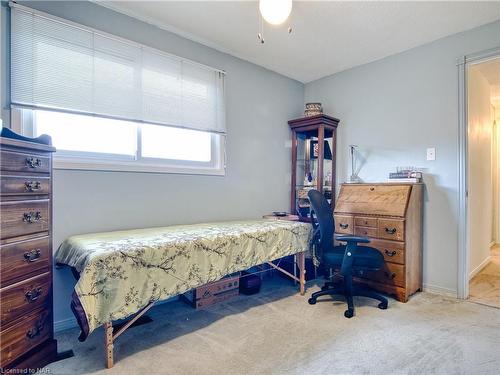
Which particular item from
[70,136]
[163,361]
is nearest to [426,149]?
[163,361]

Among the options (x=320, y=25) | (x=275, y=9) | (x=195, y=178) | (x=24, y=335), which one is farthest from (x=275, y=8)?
(x=24, y=335)

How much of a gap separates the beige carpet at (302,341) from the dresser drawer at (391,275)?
184mm

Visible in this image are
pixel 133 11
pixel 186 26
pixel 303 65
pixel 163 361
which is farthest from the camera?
pixel 303 65

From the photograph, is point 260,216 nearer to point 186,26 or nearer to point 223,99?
point 223,99

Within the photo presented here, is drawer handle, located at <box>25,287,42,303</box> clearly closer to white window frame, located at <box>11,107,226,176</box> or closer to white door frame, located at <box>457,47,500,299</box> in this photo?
white window frame, located at <box>11,107,226,176</box>

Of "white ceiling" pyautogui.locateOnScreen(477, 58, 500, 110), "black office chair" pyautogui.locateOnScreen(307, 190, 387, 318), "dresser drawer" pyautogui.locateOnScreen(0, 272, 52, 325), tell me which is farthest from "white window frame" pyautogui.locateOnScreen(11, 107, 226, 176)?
"white ceiling" pyautogui.locateOnScreen(477, 58, 500, 110)

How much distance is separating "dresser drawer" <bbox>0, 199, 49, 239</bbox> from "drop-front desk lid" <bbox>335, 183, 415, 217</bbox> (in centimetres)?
251

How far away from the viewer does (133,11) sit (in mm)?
2297

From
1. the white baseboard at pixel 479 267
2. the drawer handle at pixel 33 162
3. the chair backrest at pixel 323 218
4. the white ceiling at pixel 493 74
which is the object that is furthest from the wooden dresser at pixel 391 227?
the drawer handle at pixel 33 162

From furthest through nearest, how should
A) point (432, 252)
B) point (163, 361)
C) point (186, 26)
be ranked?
point (432, 252), point (186, 26), point (163, 361)

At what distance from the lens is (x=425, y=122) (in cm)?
284

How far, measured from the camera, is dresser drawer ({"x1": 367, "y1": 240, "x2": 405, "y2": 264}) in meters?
2.52

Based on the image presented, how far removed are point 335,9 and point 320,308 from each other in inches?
96.2

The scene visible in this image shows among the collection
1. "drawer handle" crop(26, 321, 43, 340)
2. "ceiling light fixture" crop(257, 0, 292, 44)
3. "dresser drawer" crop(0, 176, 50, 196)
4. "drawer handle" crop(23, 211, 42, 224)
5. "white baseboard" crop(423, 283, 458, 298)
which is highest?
"ceiling light fixture" crop(257, 0, 292, 44)
